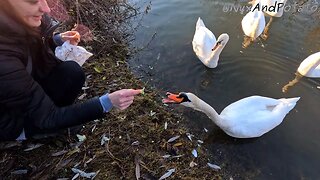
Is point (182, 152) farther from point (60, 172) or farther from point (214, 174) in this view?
point (60, 172)

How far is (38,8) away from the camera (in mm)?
1990

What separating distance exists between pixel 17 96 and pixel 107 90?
187cm

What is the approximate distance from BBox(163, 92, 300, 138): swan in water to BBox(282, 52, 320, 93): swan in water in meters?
0.82

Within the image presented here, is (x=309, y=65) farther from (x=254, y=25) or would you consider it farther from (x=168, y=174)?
(x=168, y=174)

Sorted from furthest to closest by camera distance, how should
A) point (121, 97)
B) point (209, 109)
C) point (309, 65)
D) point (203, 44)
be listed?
1. point (203, 44)
2. point (309, 65)
3. point (209, 109)
4. point (121, 97)

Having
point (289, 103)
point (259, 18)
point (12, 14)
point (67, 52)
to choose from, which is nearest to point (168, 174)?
point (67, 52)

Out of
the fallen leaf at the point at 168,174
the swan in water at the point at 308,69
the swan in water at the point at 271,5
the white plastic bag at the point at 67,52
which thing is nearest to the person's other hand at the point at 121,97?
the white plastic bag at the point at 67,52

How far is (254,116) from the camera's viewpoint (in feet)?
12.5

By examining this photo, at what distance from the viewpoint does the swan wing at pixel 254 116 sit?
12.3 ft

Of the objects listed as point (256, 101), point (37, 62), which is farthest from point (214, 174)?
point (37, 62)

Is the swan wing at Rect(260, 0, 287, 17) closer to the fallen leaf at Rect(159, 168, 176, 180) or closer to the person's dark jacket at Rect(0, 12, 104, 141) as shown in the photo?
the fallen leaf at Rect(159, 168, 176, 180)

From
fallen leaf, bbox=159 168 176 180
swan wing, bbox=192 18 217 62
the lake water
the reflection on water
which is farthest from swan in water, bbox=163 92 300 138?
swan wing, bbox=192 18 217 62

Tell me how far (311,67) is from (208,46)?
1.45 metres

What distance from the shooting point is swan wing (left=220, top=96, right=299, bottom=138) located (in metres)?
3.75
